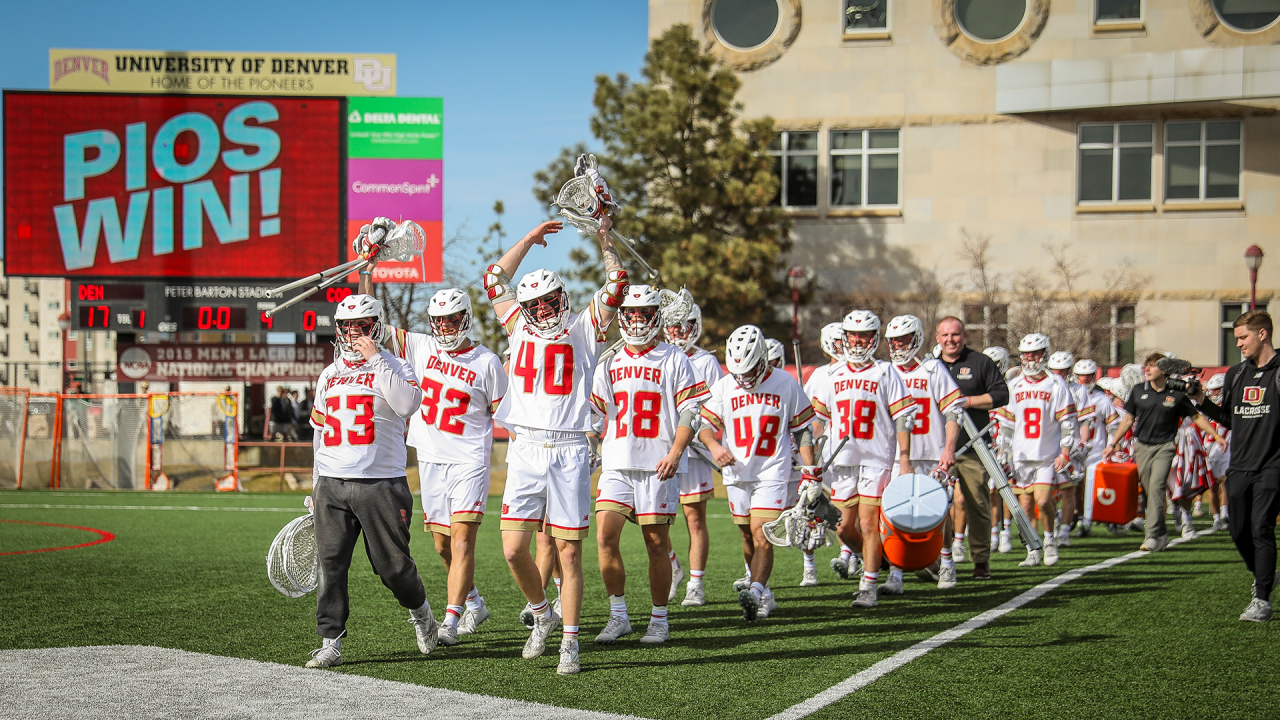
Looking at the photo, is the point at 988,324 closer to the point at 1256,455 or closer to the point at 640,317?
the point at 1256,455

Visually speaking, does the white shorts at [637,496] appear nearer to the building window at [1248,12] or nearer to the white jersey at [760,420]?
the white jersey at [760,420]

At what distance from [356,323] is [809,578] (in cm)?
530

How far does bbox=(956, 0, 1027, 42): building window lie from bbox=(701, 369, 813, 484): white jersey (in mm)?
27642

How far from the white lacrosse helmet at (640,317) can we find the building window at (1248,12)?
30052mm

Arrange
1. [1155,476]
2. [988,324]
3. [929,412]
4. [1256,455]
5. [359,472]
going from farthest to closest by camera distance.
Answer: [988,324]
[1155,476]
[929,412]
[1256,455]
[359,472]

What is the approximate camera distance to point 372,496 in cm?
680

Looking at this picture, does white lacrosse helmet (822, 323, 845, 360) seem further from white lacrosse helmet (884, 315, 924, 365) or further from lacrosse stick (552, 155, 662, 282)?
lacrosse stick (552, 155, 662, 282)

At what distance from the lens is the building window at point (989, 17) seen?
33.2m

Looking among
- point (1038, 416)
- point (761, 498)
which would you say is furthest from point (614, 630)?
point (1038, 416)

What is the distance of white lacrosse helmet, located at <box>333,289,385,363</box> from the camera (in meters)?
6.93

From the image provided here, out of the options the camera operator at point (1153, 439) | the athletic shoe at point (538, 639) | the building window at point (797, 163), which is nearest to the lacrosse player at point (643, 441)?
the athletic shoe at point (538, 639)

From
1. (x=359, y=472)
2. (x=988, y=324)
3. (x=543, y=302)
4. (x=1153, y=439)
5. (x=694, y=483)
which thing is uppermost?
(x=988, y=324)

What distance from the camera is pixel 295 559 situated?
7137 millimetres

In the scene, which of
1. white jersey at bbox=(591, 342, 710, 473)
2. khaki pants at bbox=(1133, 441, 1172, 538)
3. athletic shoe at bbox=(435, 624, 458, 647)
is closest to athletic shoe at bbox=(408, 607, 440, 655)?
athletic shoe at bbox=(435, 624, 458, 647)
